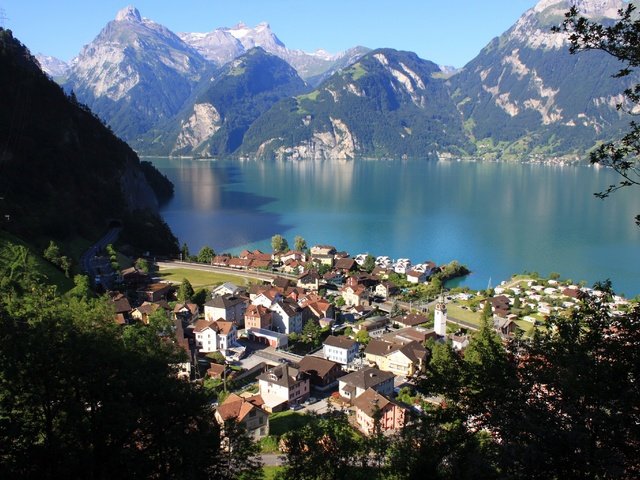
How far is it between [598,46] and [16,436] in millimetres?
7813

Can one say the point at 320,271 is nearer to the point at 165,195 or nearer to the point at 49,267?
the point at 49,267

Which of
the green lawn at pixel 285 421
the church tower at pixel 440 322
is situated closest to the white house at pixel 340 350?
the church tower at pixel 440 322

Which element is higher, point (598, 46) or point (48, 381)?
point (598, 46)

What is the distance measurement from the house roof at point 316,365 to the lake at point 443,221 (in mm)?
21120

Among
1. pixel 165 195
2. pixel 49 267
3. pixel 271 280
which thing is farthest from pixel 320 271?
pixel 165 195

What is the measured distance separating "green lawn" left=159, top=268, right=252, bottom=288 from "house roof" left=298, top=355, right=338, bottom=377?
44.8ft

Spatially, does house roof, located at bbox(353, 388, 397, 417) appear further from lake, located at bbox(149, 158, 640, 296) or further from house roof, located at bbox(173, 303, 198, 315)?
lake, located at bbox(149, 158, 640, 296)

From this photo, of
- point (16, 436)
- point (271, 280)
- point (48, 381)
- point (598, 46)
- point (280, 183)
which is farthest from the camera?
point (280, 183)

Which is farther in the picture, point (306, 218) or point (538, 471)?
point (306, 218)

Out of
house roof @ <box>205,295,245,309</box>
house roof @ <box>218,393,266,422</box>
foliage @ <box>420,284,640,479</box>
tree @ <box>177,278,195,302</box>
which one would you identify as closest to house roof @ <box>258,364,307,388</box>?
house roof @ <box>218,393,266,422</box>

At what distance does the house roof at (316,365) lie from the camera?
1978 centimetres

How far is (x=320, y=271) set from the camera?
3734cm

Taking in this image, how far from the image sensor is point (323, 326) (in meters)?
26.6

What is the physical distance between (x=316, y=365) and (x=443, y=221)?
47342 millimetres
